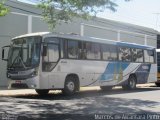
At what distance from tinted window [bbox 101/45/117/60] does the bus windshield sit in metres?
5.35

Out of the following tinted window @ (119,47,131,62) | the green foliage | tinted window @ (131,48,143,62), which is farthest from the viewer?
tinted window @ (131,48,143,62)

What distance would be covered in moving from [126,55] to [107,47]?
7.87 ft

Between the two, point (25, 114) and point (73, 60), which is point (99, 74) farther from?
point (25, 114)

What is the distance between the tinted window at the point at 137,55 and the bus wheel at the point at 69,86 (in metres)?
6.78

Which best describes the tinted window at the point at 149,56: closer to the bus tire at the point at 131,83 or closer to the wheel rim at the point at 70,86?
the bus tire at the point at 131,83

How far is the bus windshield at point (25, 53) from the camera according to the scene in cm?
2028

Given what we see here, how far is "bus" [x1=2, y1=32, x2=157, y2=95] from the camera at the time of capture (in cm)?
2030

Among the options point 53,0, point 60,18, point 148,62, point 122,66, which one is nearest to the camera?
point 53,0

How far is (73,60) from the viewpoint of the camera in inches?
874

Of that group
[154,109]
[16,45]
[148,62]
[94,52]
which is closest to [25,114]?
[154,109]

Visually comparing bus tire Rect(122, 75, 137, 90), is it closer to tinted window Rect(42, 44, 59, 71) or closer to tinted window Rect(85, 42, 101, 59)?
tinted window Rect(85, 42, 101, 59)

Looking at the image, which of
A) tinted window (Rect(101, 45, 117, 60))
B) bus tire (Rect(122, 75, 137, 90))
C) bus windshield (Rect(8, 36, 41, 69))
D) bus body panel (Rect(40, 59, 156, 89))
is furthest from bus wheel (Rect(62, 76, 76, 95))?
bus tire (Rect(122, 75, 137, 90))

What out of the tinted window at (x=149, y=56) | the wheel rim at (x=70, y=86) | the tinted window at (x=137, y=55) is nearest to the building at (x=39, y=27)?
the wheel rim at (x=70, y=86)

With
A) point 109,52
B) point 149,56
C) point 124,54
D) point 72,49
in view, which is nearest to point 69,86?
point 72,49
